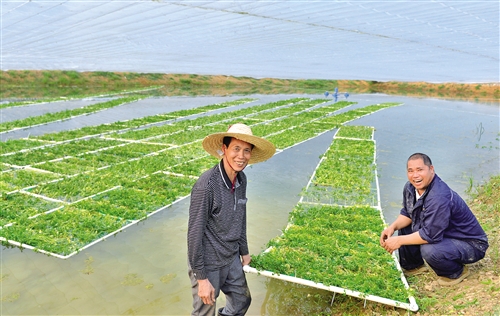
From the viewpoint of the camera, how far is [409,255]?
4.25 m

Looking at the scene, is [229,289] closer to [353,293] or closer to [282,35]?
[353,293]

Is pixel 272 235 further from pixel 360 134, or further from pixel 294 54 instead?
pixel 294 54

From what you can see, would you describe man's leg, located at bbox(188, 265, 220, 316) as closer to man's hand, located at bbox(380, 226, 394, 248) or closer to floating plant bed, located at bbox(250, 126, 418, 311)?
floating plant bed, located at bbox(250, 126, 418, 311)

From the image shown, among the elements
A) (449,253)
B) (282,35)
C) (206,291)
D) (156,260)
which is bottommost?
(156,260)

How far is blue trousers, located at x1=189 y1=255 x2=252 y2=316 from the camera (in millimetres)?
2971

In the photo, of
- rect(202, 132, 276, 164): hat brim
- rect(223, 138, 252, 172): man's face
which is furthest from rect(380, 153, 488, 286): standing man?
rect(223, 138, 252, 172): man's face

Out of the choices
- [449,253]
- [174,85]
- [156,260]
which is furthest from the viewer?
[174,85]

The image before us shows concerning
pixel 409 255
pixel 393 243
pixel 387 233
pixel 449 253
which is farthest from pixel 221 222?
pixel 409 255

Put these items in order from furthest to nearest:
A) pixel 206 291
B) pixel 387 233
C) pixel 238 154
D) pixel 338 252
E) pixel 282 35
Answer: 1. pixel 282 35
2. pixel 338 252
3. pixel 387 233
4. pixel 238 154
5. pixel 206 291

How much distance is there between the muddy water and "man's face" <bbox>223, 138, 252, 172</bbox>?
5.61ft

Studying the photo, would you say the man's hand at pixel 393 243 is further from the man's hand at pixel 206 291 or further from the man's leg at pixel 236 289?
the man's hand at pixel 206 291

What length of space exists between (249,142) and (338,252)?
85.3 inches

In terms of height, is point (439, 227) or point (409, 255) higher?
point (439, 227)

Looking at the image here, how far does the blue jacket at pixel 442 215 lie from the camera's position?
3.57 m
